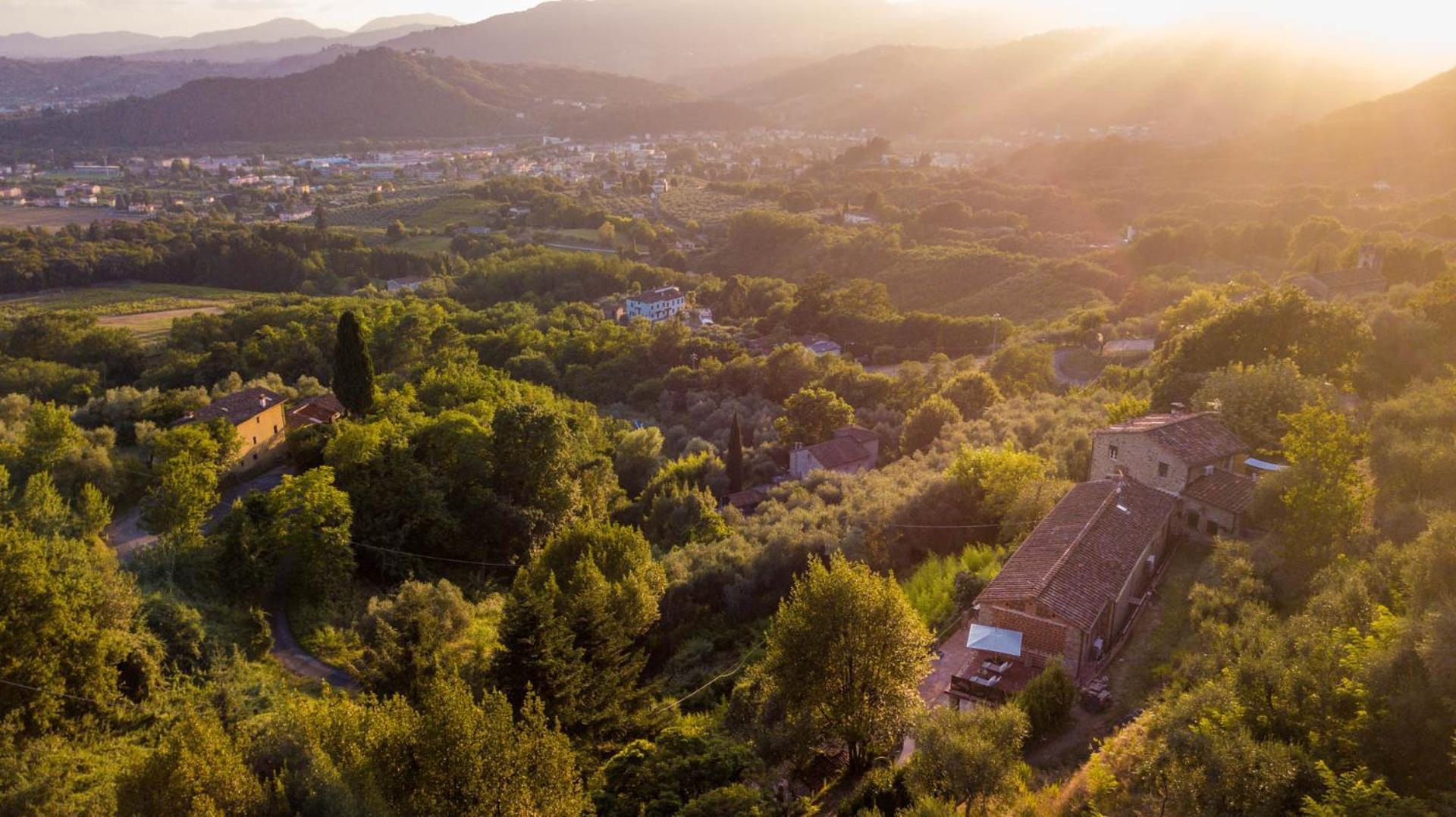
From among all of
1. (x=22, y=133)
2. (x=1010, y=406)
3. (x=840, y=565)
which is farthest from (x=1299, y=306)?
(x=22, y=133)

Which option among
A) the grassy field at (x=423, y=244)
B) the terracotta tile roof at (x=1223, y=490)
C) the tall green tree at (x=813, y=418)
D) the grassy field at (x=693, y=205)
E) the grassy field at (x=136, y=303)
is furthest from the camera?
the grassy field at (x=693, y=205)

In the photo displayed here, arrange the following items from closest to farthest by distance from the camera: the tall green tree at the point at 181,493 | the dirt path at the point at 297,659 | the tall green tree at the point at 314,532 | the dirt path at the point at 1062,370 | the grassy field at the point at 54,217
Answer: the dirt path at the point at 297,659
the tall green tree at the point at 181,493
the tall green tree at the point at 314,532
the dirt path at the point at 1062,370
the grassy field at the point at 54,217

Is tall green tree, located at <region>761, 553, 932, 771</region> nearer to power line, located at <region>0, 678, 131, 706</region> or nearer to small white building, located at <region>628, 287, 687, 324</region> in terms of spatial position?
power line, located at <region>0, 678, 131, 706</region>

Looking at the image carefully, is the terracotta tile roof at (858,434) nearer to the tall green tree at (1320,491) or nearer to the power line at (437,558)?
the power line at (437,558)

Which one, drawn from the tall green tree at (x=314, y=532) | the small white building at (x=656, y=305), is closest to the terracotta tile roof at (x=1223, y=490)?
the tall green tree at (x=314, y=532)

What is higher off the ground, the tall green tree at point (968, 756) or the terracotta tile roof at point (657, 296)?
the tall green tree at point (968, 756)

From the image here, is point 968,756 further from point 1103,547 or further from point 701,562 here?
point 701,562
